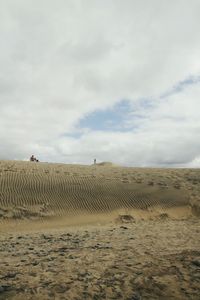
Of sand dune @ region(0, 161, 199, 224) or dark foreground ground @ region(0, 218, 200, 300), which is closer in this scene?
dark foreground ground @ region(0, 218, 200, 300)

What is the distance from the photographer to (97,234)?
11.7 meters

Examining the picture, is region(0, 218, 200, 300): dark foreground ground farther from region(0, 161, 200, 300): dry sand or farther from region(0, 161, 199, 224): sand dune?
region(0, 161, 199, 224): sand dune

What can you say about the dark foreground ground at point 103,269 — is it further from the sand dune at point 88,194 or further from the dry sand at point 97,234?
the sand dune at point 88,194

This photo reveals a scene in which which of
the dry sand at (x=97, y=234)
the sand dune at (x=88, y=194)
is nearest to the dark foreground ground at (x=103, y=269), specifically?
the dry sand at (x=97, y=234)

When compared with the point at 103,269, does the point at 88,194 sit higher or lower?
higher

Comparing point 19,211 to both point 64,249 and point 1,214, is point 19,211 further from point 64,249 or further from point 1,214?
point 64,249

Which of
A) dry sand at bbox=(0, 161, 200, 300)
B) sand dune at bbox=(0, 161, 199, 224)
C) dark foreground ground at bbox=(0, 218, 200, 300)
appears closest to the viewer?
dark foreground ground at bbox=(0, 218, 200, 300)

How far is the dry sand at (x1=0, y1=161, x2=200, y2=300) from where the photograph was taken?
6040 mm

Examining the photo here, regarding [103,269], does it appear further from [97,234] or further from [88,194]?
[88,194]

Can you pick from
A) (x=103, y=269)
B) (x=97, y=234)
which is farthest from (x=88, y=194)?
(x=103, y=269)

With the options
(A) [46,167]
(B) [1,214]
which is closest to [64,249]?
(B) [1,214]

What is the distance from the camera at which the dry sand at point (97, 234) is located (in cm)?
604

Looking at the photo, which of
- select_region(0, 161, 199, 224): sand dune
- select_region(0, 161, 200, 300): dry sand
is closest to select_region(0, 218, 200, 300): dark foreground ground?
select_region(0, 161, 200, 300): dry sand

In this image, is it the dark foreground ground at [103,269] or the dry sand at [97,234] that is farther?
the dry sand at [97,234]
